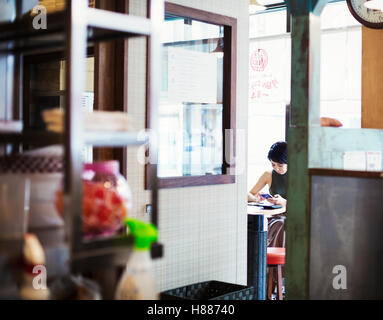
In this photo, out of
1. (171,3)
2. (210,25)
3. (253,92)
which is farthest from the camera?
(253,92)

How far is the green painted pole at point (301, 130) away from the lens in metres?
2.40

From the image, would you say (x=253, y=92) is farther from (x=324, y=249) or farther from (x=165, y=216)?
(x=324, y=249)

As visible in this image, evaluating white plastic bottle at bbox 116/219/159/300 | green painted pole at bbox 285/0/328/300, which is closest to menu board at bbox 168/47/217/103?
green painted pole at bbox 285/0/328/300

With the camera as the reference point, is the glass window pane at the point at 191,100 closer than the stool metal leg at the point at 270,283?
Yes

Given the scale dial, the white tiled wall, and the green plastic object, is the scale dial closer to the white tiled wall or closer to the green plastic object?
the white tiled wall

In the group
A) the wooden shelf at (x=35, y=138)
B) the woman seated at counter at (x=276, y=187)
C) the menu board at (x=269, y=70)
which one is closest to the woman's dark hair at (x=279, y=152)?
the woman seated at counter at (x=276, y=187)

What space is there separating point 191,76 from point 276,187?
3071 mm

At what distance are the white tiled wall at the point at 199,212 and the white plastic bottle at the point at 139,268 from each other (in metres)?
1.44

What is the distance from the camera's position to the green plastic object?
1.46 metres

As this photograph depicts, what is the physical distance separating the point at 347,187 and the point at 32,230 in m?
1.38

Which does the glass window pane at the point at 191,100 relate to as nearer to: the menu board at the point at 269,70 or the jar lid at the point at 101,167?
Result: the jar lid at the point at 101,167

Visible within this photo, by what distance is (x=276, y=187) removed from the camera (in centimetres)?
610
